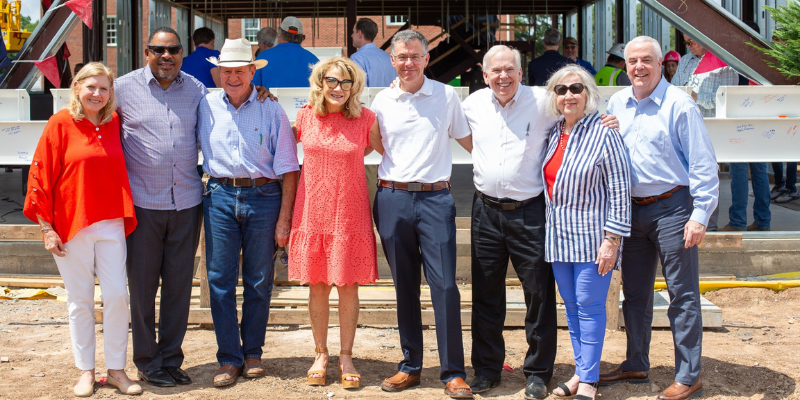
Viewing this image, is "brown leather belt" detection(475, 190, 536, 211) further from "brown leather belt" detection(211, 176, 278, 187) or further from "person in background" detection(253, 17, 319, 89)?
"person in background" detection(253, 17, 319, 89)

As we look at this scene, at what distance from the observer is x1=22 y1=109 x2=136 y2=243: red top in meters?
4.19

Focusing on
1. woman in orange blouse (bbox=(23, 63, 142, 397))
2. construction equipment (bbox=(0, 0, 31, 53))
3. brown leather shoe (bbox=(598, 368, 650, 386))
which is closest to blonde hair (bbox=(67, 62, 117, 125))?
woman in orange blouse (bbox=(23, 63, 142, 397))

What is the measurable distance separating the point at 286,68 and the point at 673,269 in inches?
158

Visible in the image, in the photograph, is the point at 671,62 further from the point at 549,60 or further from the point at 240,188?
the point at 240,188

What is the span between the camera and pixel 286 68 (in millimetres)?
6922

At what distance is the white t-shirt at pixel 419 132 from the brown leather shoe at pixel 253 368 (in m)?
1.41

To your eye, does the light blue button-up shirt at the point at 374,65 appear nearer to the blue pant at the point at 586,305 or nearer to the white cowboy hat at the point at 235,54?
the white cowboy hat at the point at 235,54

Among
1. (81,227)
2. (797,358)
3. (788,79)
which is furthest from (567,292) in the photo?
(788,79)

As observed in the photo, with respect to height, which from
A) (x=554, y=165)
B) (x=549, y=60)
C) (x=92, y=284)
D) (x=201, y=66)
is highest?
(x=549, y=60)

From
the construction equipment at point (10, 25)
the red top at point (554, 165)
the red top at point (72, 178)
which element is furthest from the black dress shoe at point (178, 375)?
the construction equipment at point (10, 25)

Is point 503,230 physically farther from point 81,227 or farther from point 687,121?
point 81,227

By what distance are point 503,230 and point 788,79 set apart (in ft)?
A: 13.7

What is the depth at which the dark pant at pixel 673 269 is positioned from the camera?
4.22 meters

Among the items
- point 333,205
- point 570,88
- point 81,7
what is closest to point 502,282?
point 333,205
